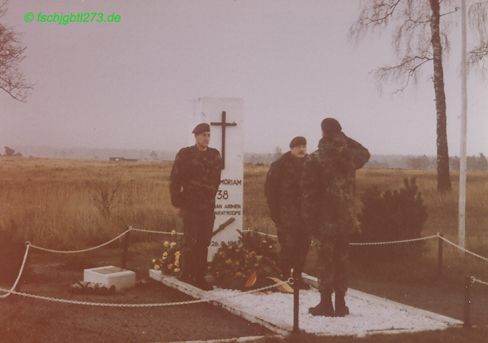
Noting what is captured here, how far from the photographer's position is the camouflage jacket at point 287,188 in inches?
351

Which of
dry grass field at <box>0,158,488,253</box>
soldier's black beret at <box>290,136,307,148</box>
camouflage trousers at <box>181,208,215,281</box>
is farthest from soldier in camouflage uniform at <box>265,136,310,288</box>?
dry grass field at <box>0,158,488,253</box>

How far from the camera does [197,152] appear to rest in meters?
9.02

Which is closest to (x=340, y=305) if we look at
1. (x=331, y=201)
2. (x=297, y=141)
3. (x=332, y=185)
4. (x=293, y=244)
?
(x=331, y=201)

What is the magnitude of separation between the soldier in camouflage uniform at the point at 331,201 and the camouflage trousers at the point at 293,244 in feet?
4.73

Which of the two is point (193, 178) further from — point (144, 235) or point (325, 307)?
point (144, 235)

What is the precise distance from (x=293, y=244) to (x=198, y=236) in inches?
48.1

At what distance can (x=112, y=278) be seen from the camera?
30.9ft

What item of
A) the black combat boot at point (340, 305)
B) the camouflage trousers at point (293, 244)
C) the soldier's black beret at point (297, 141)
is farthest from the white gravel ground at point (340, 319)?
the soldier's black beret at point (297, 141)

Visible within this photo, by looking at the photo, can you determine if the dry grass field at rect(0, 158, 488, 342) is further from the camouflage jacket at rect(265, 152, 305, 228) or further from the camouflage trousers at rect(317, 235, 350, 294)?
the camouflage jacket at rect(265, 152, 305, 228)

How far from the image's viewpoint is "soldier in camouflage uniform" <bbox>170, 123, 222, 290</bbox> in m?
8.96

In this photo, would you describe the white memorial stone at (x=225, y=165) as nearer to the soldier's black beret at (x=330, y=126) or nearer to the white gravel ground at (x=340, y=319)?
the white gravel ground at (x=340, y=319)

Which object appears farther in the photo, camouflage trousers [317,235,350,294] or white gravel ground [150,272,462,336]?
camouflage trousers [317,235,350,294]

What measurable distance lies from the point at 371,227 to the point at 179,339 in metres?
5.57

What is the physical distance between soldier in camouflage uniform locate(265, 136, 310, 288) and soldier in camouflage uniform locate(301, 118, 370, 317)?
137cm
